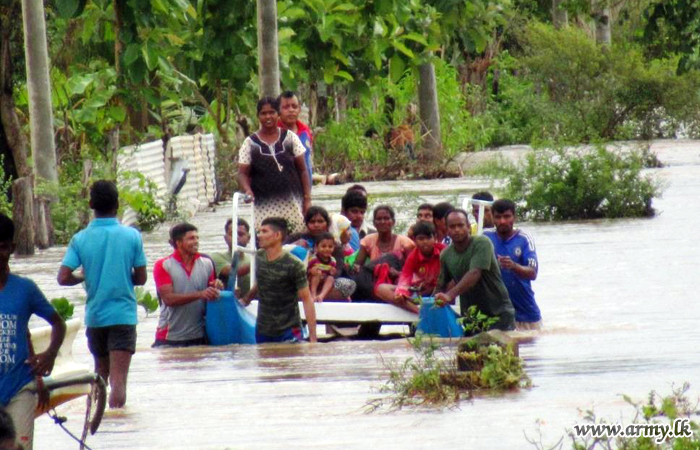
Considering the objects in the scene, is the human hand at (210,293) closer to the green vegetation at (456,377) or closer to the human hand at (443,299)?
the human hand at (443,299)

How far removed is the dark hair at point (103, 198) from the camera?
31.5 feet

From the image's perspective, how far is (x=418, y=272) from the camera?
13.7 meters

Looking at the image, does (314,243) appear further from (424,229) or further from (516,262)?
(516,262)

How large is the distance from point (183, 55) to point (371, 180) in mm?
11605

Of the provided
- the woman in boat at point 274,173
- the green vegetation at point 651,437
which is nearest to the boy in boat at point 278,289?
the woman in boat at point 274,173

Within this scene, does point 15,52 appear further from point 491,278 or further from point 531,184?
point 491,278

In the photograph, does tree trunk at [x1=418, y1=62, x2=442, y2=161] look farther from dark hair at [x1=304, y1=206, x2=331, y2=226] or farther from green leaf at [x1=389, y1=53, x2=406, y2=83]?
dark hair at [x1=304, y1=206, x2=331, y2=226]

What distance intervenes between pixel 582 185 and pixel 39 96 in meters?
8.08

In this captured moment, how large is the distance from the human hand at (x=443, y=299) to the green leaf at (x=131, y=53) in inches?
323

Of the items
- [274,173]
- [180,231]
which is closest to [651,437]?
[180,231]

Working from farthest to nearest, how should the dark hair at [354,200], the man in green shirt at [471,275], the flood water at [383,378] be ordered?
1. the dark hair at [354,200]
2. the man in green shirt at [471,275]
3. the flood water at [383,378]

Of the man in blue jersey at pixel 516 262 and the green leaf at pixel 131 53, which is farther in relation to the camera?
the green leaf at pixel 131 53

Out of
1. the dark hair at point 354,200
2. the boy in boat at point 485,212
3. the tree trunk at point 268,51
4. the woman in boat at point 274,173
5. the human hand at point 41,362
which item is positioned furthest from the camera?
the tree trunk at point 268,51

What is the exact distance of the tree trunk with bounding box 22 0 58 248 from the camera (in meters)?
24.4
